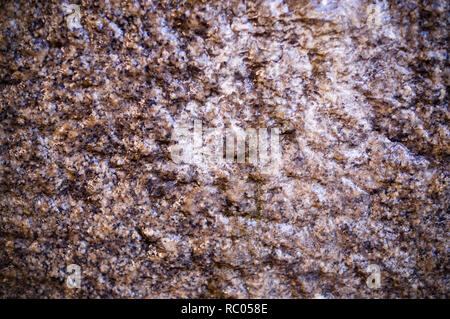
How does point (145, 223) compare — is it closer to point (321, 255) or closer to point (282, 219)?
point (282, 219)

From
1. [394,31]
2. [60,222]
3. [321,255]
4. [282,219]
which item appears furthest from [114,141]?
[394,31]

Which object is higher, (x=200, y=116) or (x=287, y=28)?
(x=287, y=28)

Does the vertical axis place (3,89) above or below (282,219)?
above

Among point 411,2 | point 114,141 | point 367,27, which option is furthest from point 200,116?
point 411,2
